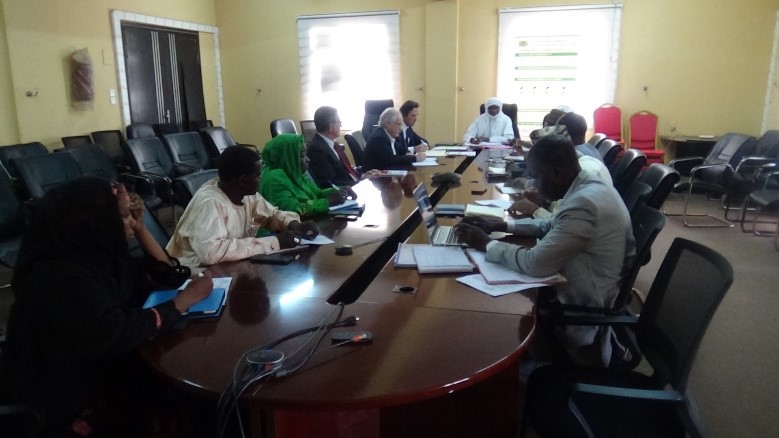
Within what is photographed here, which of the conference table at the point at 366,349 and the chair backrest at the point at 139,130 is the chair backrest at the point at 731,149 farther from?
the chair backrest at the point at 139,130

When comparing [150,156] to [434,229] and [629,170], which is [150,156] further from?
[629,170]

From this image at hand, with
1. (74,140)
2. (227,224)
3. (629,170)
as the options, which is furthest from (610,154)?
(74,140)

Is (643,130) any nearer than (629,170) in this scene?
No

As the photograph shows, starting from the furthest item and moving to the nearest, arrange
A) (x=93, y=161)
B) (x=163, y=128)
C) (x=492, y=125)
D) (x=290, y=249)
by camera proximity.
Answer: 1. (x=492, y=125)
2. (x=163, y=128)
3. (x=93, y=161)
4. (x=290, y=249)

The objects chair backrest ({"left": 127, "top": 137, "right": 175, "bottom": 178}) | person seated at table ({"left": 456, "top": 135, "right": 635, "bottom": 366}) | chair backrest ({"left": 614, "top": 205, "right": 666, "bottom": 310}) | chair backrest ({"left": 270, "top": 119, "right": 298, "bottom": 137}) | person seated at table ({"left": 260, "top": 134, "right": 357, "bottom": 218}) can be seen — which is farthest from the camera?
chair backrest ({"left": 270, "top": 119, "right": 298, "bottom": 137})

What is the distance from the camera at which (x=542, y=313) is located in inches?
73.4

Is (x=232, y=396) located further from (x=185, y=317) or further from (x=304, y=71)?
(x=304, y=71)

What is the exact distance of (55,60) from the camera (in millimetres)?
5445

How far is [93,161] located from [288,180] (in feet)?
7.77

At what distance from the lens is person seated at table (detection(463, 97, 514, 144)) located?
6.73 m

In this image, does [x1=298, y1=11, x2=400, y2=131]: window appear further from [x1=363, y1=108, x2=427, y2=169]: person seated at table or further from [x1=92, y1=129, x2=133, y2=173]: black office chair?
[x1=363, y1=108, x2=427, y2=169]: person seated at table

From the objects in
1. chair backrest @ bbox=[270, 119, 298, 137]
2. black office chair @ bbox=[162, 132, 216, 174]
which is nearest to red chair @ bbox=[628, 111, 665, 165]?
chair backrest @ bbox=[270, 119, 298, 137]

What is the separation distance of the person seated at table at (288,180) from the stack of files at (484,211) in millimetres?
718

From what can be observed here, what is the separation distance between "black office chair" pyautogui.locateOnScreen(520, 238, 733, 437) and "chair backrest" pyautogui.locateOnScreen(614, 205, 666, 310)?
12.8 inches
